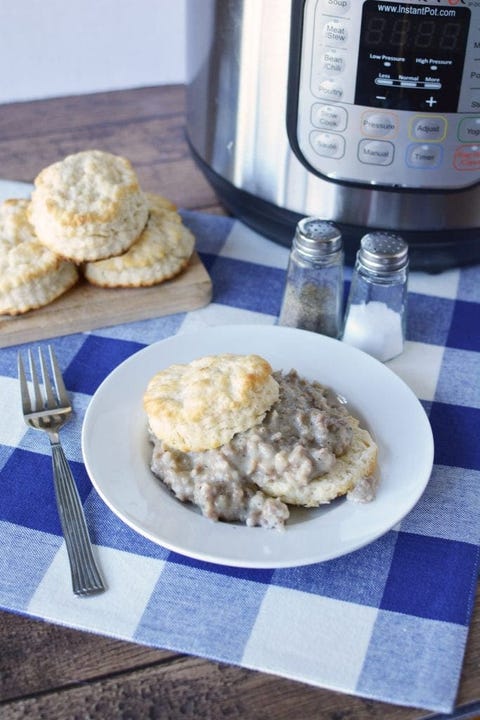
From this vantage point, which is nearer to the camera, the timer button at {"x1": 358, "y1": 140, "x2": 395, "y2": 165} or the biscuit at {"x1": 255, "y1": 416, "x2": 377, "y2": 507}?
the biscuit at {"x1": 255, "y1": 416, "x2": 377, "y2": 507}

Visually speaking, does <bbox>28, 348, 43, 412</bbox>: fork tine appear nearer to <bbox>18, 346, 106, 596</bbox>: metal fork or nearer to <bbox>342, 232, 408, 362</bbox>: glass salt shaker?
<bbox>18, 346, 106, 596</bbox>: metal fork

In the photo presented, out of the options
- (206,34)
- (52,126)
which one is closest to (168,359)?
(206,34)

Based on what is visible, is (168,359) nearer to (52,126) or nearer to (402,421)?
(402,421)

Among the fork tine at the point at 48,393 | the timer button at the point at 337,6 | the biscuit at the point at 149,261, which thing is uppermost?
the timer button at the point at 337,6

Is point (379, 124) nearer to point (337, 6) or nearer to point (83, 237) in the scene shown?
point (337, 6)

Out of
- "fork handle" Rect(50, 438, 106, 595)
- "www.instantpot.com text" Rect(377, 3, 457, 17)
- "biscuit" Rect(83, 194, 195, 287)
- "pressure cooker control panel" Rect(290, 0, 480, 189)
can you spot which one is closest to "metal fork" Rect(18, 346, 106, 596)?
"fork handle" Rect(50, 438, 106, 595)

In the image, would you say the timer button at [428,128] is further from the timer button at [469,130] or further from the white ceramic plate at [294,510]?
the white ceramic plate at [294,510]

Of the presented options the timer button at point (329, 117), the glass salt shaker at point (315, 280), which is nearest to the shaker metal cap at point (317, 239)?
the glass salt shaker at point (315, 280)
